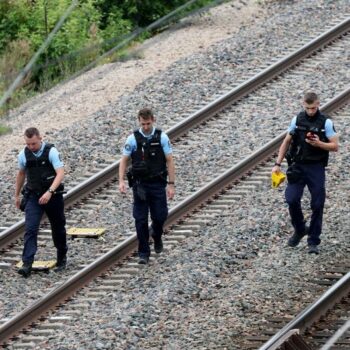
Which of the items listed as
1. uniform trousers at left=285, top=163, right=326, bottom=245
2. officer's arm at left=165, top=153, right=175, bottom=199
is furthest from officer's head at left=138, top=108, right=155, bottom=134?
uniform trousers at left=285, top=163, right=326, bottom=245

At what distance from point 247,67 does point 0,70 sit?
386cm

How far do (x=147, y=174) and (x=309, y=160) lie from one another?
5.29 ft

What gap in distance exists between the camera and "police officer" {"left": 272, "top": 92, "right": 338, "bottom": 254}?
1439cm

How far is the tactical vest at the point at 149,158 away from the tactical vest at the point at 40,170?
83 centimetres

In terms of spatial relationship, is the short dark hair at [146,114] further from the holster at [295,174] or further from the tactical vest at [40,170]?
the holster at [295,174]

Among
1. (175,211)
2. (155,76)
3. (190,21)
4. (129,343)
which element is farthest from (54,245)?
(190,21)

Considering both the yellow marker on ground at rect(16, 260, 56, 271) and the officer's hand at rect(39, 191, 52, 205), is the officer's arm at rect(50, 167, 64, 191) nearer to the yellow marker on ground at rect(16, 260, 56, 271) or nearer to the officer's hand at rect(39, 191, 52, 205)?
Answer: the officer's hand at rect(39, 191, 52, 205)

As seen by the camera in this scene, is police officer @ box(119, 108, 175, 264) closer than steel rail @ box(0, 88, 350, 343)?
No

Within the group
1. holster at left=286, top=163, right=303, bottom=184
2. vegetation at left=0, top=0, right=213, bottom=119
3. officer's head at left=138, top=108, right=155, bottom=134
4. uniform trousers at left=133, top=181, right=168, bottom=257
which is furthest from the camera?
vegetation at left=0, top=0, right=213, bottom=119

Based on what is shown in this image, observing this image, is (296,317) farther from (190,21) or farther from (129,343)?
(190,21)

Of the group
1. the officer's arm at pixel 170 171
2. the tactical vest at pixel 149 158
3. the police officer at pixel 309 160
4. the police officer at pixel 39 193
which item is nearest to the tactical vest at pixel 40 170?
the police officer at pixel 39 193

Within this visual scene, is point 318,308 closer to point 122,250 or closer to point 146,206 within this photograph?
point 146,206

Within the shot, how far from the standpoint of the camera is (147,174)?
14.8 m

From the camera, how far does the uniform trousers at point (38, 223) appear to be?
14.9m
